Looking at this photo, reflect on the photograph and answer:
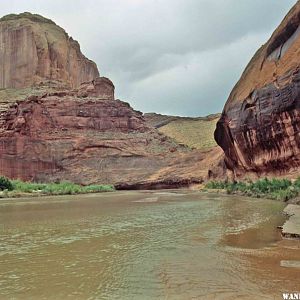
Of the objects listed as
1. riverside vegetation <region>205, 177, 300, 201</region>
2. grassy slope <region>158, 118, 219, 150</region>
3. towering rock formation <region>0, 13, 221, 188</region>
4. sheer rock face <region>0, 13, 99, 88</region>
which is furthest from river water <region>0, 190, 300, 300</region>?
sheer rock face <region>0, 13, 99, 88</region>

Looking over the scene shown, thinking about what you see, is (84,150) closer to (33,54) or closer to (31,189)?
(31,189)

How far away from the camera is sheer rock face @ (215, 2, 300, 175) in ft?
102

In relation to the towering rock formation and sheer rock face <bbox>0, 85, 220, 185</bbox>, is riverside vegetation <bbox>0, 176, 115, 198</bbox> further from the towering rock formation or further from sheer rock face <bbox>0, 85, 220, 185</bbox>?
A: the towering rock formation

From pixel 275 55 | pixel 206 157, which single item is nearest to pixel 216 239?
pixel 275 55

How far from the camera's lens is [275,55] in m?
34.9

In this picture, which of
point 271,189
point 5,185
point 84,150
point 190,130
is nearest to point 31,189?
point 5,185

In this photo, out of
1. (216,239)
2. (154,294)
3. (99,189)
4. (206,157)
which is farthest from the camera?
(206,157)

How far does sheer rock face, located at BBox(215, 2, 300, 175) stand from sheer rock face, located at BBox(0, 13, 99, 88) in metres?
75.0

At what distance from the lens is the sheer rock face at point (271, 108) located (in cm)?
3094

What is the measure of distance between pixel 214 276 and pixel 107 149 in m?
62.2

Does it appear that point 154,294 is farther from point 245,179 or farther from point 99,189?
point 99,189

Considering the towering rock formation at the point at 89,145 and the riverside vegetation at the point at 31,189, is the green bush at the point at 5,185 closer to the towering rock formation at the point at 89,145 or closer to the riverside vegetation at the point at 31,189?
the riverside vegetation at the point at 31,189

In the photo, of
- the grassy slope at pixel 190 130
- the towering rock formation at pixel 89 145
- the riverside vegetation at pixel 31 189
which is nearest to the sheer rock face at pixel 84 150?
the towering rock formation at pixel 89 145

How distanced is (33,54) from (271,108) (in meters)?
87.0
